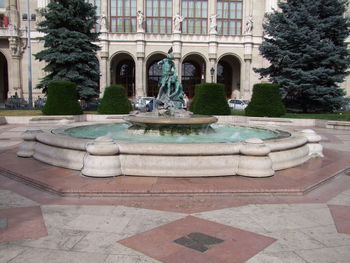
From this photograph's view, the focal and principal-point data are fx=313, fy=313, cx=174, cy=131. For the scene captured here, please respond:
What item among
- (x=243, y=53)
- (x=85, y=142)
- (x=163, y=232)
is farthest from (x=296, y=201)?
(x=243, y=53)

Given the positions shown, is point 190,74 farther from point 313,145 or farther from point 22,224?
point 22,224

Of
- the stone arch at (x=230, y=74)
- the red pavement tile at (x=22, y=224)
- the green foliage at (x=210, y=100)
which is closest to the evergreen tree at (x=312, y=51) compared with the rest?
the green foliage at (x=210, y=100)

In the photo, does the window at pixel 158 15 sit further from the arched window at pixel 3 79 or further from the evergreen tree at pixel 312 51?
the arched window at pixel 3 79

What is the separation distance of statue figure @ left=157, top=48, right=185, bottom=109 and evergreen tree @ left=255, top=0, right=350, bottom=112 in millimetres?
13302

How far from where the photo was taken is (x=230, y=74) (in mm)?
46000

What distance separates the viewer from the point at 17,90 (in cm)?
3866

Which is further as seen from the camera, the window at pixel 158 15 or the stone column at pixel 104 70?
the window at pixel 158 15

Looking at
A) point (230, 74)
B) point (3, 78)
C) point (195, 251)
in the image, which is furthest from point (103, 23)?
point (195, 251)

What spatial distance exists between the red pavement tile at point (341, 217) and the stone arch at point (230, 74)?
39.3 metres

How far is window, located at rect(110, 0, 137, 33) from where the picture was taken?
3951 centimetres

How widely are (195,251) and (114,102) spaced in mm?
18276

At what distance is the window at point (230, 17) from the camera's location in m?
40.4

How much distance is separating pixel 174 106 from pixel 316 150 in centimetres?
580

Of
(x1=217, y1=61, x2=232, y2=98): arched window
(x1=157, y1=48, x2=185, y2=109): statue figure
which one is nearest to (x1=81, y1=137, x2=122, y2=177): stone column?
(x1=157, y1=48, x2=185, y2=109): statue figure
